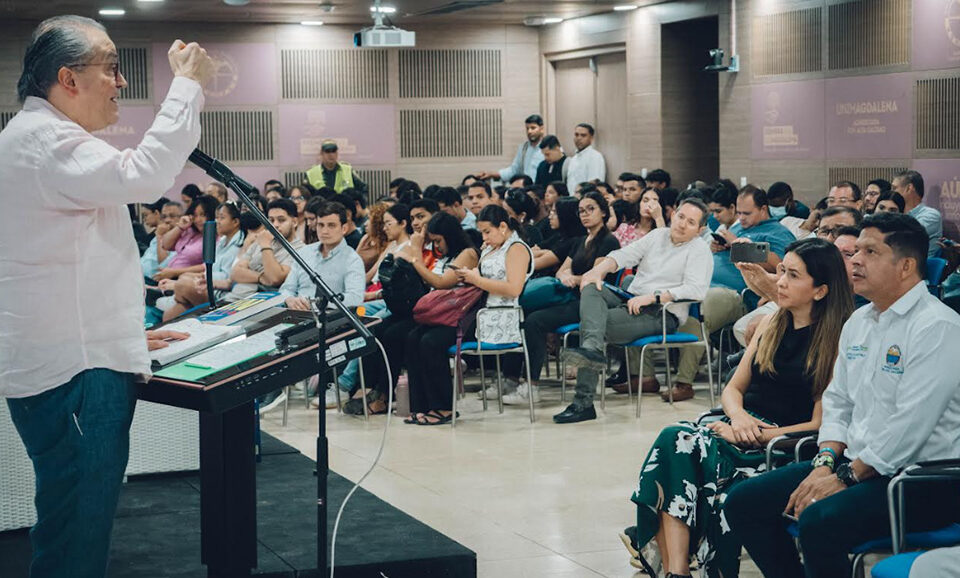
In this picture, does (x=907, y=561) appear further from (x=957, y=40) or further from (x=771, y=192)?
(x=957, y=40)

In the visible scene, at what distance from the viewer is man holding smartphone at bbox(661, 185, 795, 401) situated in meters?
7.76

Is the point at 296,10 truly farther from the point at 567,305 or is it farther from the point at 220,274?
the point at 567,305

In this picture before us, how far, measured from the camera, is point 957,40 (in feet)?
32.9

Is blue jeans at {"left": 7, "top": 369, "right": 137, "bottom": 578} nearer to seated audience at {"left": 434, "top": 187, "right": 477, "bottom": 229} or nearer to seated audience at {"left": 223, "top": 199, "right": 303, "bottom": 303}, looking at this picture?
seated audience at {"left": 223, "top": 199, "right": 303, "bottom": 303}

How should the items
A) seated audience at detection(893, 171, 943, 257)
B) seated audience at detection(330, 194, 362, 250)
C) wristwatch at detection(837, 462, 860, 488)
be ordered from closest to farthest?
1. wristwatch at detection(837, 462, 860, 488)
2. seated audience at detection(330, 194, 362, 250)
3. seated audience at detection(893, 171, 943, 257)

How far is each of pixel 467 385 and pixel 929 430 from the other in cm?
558

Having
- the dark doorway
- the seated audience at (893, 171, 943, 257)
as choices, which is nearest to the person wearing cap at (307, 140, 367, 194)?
the dark doorway

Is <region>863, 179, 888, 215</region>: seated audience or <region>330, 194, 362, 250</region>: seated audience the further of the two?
<region>863, 179, 888, 215</region>: seated audience

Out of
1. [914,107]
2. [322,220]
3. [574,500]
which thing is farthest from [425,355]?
[914,107]

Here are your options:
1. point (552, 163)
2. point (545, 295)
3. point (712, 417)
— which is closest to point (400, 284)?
point (545, 295)

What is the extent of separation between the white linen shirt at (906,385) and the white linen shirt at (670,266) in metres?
3.69

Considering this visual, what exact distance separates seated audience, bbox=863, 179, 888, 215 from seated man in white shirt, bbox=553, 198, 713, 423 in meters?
1.72

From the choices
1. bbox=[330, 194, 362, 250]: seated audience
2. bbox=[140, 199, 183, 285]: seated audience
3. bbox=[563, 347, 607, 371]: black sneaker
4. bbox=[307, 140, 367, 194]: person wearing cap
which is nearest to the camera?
bbox=[563, 347, 607, 371]: black sneaker

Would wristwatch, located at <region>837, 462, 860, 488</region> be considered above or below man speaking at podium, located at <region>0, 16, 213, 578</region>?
below
